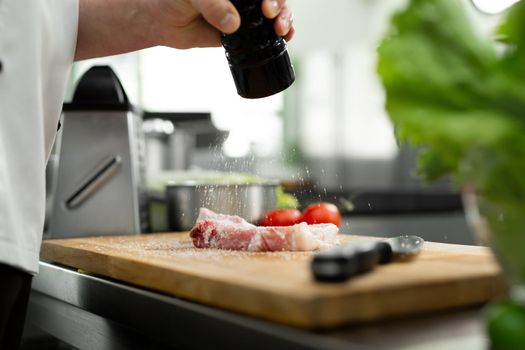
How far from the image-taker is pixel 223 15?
3.55 feet

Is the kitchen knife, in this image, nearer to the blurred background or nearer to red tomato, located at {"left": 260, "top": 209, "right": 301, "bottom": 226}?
red tomato, located at {"left": 260, "top": 209, "right": 301, "bottom": 226}

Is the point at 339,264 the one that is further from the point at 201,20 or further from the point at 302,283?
the point at 201,20

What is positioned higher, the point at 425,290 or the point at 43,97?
the point at 43,97

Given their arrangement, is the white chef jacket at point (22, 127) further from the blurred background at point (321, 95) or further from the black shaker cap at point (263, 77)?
the blurred background at point (321, 95)

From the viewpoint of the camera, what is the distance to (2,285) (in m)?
0.95

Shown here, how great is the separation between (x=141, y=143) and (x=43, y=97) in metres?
0.63

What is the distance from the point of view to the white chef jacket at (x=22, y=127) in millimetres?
942

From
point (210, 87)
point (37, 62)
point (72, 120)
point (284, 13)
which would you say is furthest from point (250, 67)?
point (210, 87)

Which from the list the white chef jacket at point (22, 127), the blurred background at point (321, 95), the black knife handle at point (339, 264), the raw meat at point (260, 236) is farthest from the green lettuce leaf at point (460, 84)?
the blurred background at point (321, 95)

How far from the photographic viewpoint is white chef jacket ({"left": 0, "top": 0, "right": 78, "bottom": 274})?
942 mm

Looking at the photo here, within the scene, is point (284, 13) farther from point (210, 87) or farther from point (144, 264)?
point (210, 87)

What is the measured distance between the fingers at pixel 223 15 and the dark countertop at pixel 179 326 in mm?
437

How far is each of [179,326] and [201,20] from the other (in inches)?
28.0

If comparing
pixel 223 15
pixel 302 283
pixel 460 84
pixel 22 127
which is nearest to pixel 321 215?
pixel 223 15
